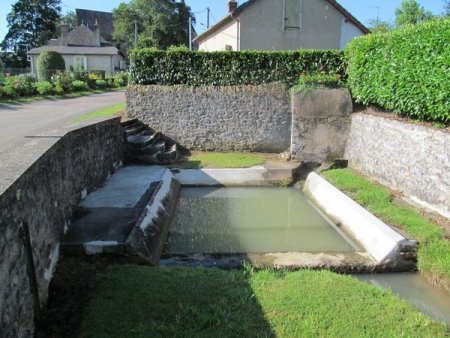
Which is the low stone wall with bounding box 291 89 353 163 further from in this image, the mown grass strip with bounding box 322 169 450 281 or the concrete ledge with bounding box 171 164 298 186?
the mown grass strip with bounding box 322 169 450 281

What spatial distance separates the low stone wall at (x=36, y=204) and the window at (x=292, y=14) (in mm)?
13317

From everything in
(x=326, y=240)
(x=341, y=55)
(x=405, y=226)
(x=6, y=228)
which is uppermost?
(x=341, y=55)

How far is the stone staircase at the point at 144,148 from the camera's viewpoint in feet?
32.9

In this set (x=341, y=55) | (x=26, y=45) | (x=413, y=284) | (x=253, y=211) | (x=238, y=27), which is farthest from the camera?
(x=26, y=45)

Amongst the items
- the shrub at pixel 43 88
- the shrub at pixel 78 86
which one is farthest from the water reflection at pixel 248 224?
the shrub at pixel 78 86

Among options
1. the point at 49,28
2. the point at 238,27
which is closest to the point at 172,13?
the point at 49,28

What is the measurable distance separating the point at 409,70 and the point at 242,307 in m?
5.92

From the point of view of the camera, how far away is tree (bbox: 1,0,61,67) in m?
57.6

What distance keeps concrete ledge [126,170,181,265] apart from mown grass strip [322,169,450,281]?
3.59 m

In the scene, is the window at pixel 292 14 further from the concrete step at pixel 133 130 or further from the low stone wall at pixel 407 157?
the concrete step at pixel 133 130

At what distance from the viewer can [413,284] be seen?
4.80 m

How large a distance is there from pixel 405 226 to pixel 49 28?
67234 millimetres

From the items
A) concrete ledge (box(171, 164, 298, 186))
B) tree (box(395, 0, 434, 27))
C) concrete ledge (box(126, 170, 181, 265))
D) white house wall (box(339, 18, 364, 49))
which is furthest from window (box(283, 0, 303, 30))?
tree (box(395, 0, 434, 27))

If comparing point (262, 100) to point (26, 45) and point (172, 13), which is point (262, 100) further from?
point (26, 45)
